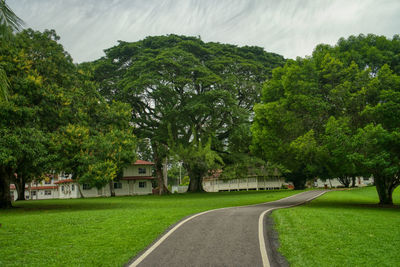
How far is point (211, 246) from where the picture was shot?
9016mm

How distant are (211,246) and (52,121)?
16934mm

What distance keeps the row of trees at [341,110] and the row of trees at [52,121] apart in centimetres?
1056

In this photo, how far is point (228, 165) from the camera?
40656mm

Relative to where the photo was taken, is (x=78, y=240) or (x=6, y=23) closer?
(x=6, y=23)

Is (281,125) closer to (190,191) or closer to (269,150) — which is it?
(269,150)

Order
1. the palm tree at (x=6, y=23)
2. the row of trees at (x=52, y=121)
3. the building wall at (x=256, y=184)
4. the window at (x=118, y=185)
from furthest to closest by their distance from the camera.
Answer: the building wall at (x=256, y=184) < the window at (x=118, y=185) < the row of trees at (x=52, y=121) < the palm tree at (x=6, y=23)

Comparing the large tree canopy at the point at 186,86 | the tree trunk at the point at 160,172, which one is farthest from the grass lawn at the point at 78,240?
the tree trunk at the point at 160,172

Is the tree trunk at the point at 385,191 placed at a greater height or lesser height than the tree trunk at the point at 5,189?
lesser

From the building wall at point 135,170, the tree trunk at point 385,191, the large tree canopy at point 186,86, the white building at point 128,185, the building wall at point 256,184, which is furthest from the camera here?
the building wall at point 256,184

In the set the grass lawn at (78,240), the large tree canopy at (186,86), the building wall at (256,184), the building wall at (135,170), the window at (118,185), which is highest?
the large tree canopy at (186,86)

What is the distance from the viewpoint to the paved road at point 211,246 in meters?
7.66

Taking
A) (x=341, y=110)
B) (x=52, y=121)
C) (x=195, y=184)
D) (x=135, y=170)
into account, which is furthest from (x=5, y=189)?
(x=135, y=170)

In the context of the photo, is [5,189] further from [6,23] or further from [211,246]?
[211,246]

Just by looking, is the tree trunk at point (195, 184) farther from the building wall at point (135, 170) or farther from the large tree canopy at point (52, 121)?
the large tree canopy at point (52, 121)
